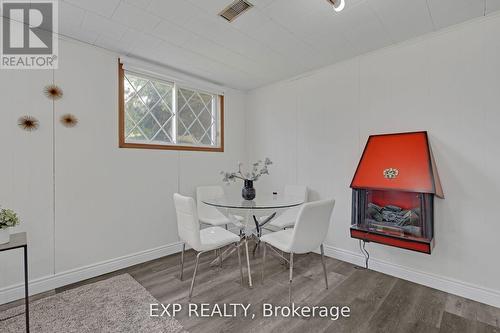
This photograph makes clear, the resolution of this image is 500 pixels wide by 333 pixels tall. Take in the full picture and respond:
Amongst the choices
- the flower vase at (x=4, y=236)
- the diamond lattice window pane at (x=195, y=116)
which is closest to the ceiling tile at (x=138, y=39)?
the diamond lattice window pane at (x=195, y=116)

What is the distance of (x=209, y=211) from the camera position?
3223mm

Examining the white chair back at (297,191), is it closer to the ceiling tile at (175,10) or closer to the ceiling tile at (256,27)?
the ceiling tile at (256,27)

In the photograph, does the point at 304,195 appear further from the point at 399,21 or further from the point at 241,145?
the point at 399,21

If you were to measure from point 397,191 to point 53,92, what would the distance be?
347 cm

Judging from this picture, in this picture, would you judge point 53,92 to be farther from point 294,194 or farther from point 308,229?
point 294,194

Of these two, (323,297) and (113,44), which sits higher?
(113,44)

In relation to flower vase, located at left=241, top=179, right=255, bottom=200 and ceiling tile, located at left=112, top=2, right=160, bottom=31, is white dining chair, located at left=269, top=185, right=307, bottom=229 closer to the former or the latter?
flower vase, located at left=241, top=179, right=255, bottom=200

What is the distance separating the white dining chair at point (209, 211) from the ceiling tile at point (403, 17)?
2.52 metres

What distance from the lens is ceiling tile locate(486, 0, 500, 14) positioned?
188 centimetres

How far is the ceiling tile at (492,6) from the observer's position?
1884 millimetres

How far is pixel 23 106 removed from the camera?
2145 millimetres

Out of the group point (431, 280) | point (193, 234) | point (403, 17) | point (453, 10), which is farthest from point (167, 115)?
point (431, 280)

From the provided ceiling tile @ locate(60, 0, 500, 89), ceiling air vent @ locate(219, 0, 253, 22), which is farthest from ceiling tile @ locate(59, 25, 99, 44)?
ceiling air vent @ locate(219, 0, 253, 22)

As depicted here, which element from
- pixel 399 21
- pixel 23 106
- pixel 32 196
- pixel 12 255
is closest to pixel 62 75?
pixel 23 106
